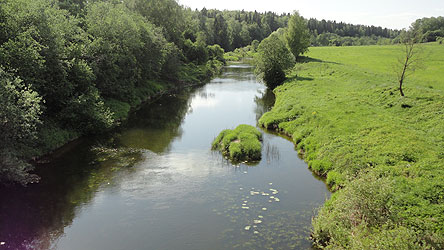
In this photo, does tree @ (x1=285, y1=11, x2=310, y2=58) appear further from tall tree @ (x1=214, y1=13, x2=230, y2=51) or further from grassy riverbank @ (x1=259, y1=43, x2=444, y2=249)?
tall tree @ (x1=214, y1=13, x2=230, y2=51)

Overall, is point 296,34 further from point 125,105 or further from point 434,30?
point 434,30

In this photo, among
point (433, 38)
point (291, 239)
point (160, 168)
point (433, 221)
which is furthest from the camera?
point (433, 38)

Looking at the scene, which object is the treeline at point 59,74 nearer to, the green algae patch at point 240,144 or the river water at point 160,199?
the river water at point 160,199

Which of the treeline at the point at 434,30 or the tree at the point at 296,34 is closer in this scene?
the tree at the point at 296,34

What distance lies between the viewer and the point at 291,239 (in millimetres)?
15352

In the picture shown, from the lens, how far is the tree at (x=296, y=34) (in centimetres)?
8744

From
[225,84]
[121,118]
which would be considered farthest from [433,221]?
[225,84]

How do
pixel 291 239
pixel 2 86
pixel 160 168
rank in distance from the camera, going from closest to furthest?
pixel 291 239, pixel 2 86, pixel 160 168

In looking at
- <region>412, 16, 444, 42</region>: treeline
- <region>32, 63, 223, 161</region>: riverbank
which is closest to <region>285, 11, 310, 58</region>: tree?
<region>32, 63, 223, 161</region>: riverbank

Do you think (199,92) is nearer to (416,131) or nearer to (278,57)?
(278,57)

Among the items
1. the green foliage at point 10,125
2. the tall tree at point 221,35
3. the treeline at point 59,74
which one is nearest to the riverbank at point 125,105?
the treeline at point 59,74

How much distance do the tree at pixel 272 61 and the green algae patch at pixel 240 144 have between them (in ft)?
97.9

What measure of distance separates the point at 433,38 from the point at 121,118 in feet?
558

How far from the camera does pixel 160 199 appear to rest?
1931cm
